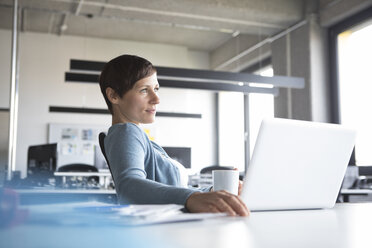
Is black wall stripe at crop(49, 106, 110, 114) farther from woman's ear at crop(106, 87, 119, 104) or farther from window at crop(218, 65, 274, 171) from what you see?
woman's ear at crop(106, 87, 119, 104)

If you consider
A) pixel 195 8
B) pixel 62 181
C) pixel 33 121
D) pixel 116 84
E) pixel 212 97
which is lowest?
pixel 62 181

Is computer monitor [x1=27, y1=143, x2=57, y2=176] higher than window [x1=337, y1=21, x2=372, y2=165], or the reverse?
window [x1=337, y1=21, x2=372, y2=165]

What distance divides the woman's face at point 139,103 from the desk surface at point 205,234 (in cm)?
69

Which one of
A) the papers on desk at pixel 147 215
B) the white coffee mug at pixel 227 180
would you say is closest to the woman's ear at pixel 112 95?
the white coffee mug at pixel 227 180

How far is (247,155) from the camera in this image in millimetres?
7746

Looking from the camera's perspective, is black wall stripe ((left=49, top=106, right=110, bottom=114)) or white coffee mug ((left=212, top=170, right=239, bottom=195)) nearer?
white coffee mug ((left=212, top=170, right=239, bottom=195))

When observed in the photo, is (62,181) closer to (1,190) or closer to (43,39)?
(43,39)

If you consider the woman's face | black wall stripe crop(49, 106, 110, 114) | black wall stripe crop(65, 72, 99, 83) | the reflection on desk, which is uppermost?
black wall stripe crop(49, 106, 110, 114)

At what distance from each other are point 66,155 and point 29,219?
24.9 ft

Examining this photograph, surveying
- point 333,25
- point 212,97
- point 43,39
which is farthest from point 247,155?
point 43,39

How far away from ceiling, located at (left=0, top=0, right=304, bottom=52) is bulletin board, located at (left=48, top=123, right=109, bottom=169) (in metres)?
1.74

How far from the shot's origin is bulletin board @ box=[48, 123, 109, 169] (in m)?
7.68

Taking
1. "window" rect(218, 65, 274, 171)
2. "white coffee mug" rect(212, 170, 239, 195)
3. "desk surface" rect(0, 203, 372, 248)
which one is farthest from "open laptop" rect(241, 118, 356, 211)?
"window" rect(218, 65, 274, 171)

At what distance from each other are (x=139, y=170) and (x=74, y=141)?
6895 millimetres
